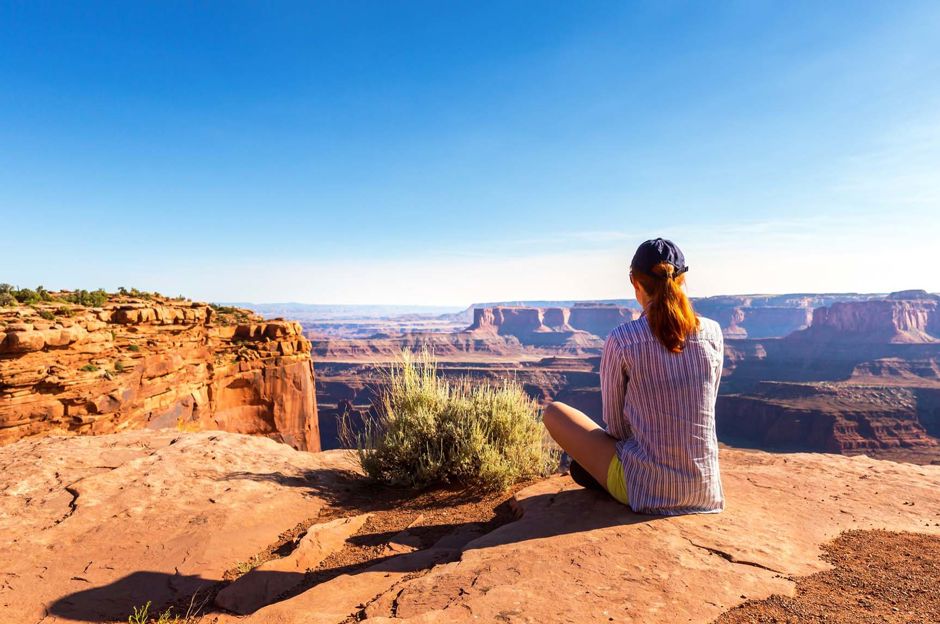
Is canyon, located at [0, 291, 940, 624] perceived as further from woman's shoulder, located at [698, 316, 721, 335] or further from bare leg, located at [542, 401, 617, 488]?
woman's shoulder, located at [698, 316, 721, 335]

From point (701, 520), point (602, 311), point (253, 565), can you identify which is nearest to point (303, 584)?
point (253, 565)

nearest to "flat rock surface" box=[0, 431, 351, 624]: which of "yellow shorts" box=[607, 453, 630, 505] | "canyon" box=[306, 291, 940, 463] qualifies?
"canyon" box=[306, 291, 940, 463]

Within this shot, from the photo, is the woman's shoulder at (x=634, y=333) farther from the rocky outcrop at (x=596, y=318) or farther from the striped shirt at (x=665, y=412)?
the rocky outcrop at (x=596, y=318)

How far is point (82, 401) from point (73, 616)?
293 inches

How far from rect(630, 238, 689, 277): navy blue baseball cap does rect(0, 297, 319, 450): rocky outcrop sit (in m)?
9.27

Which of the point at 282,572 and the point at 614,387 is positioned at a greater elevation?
the point at 614,387

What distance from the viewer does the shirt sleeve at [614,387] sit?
265 cm

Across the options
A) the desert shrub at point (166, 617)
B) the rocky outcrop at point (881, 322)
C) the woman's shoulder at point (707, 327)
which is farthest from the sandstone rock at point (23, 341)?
the rocky outcrop at point (881, 322)

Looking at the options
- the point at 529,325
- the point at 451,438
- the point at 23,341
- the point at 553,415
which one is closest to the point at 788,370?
the point at 529,325

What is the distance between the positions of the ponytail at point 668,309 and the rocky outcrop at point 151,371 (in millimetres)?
9288

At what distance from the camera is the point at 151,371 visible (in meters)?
10.4

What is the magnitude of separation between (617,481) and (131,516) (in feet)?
11.9

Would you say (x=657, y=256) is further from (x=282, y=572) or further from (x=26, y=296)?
(x=26, y=296)

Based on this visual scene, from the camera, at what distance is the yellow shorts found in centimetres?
279
